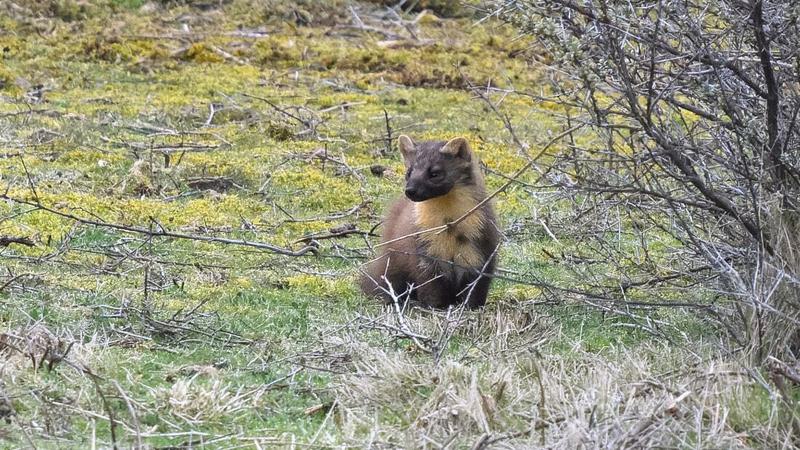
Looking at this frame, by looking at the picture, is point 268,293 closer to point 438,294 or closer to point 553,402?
point 438,294

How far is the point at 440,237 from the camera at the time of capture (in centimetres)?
793

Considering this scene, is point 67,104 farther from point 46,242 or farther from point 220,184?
point 46,242

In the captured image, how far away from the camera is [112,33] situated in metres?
17.8

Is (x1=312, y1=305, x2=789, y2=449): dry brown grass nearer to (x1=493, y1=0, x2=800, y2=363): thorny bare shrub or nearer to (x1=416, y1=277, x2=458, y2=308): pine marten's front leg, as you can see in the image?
(x1=493, y1=0, x2=800, y2=363): thorny bare shrub

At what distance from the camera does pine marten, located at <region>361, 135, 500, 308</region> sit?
793 cm

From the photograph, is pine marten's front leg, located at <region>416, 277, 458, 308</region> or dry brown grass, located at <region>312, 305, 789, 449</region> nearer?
dry brown grass, located at <region>312, 305, 789, 449</region>

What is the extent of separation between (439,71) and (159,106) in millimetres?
4291

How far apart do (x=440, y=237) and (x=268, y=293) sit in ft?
3.73

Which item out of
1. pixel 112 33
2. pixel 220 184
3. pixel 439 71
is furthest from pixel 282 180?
pixel 112 33

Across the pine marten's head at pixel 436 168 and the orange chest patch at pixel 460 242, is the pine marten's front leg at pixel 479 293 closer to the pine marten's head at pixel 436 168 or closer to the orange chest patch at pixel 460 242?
the orange chest patch at pixel 460 242

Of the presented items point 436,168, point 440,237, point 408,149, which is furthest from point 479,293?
point 408,149

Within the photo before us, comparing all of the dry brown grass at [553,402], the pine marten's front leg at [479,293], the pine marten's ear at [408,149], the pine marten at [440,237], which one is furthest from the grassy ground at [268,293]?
the pine marten's ear at [408,149]

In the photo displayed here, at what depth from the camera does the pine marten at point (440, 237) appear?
7926 millimetres

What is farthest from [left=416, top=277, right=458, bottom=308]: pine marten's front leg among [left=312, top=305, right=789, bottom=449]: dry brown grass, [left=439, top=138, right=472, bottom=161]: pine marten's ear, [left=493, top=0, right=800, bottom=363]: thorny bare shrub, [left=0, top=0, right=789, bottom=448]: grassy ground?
[left=312, top=305, right=789, bottom=449]: dry brown grass
